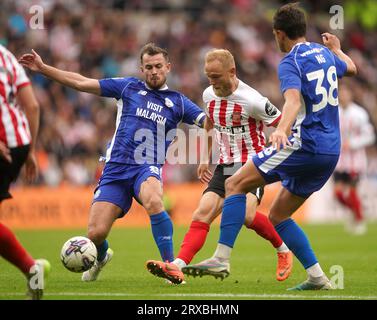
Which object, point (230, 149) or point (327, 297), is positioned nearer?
point (327, 297)

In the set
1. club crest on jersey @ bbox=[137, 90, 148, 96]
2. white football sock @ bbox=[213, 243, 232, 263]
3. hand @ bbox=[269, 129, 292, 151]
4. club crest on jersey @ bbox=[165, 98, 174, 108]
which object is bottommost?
white football sock @ bbox=[213, 243, 232, 263]

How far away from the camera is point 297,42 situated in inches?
300

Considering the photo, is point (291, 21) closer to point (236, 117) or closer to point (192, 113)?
point (236, 117)

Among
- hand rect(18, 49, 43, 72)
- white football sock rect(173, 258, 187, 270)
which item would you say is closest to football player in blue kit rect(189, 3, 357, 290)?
white football sock rect(173, 258, 187, 270)

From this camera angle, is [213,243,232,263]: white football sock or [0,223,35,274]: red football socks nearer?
[0,223,35,274]: red football socks

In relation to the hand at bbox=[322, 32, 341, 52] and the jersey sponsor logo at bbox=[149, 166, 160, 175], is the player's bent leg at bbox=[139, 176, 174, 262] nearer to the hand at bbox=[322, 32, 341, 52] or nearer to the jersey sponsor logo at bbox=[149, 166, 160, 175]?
the jersey sponsor logo at bbox=[149, 166, 160, 175]

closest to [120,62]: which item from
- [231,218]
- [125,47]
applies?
[125,47]

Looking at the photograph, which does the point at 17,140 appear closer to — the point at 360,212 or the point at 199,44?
the point at 360,212

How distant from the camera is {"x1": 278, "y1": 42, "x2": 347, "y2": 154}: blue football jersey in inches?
293

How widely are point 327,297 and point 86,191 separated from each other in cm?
1256

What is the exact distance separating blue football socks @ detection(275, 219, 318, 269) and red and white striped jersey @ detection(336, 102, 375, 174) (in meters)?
9.64

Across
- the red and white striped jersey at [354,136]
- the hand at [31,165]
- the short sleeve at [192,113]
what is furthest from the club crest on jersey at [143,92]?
the red and white striped jersey at [354,136]

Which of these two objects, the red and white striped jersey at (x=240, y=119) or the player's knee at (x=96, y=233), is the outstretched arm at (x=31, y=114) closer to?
the player's knee at (x=96, y=233)

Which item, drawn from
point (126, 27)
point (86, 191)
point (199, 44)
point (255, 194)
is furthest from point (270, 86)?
point (255, 194)
